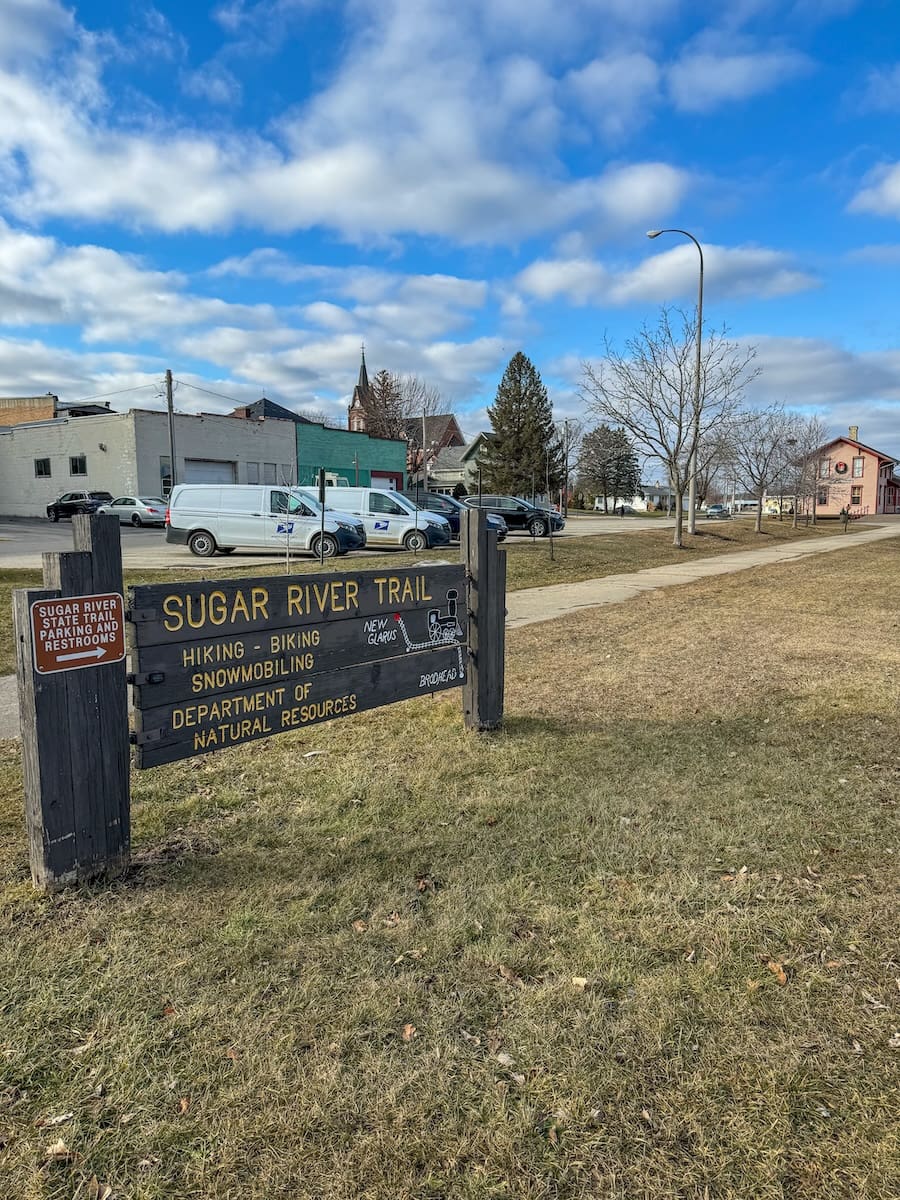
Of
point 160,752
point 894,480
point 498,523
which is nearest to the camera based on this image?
point 160,752

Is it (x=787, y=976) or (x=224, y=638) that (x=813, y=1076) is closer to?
(x=787, y=976)

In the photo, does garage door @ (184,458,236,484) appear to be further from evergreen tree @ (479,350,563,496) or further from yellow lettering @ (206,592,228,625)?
yellow lettering @ (206,592,228,625)

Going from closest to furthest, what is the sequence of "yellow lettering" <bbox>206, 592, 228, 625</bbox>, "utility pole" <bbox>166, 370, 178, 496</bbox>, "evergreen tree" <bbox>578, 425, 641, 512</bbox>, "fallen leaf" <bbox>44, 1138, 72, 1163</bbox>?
1. "fallen leaf" <bbox>44, 1138, 72, 1163</bbox>
2. "yellow lettering" <bbox>206, 592, 228, 625</bbox>
3. "utility pole" <bbox>166, 370, 178, 496</bbox>
4. "evergreen tree" <bbox>578, 425, 641, 512</bbox>

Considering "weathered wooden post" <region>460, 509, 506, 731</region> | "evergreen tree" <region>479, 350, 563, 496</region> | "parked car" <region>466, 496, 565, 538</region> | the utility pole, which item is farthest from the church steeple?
"weathered wooden post" <region>460, 509, 506, 731</region>

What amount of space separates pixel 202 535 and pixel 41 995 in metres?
17.5

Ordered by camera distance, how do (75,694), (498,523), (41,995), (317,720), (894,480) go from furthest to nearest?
(894,480) → (498,523) → (317,720) → (75,694) → (41,995)

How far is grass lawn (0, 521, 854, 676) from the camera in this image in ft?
38.6

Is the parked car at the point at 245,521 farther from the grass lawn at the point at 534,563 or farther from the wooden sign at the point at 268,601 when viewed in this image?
the wooden sign at the point at 268,601

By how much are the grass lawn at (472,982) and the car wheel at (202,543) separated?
47.6 ft

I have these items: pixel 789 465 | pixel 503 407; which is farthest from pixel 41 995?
pixel 503 407

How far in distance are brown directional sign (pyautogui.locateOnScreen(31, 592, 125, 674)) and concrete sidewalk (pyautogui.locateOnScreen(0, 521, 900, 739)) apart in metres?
2.73

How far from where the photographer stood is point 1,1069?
7.07 feet

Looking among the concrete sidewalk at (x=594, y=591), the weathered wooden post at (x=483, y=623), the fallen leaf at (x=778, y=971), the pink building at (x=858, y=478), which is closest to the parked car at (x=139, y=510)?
the concrete sidewalk at (x=594, y=591)

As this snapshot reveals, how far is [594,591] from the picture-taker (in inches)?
535
